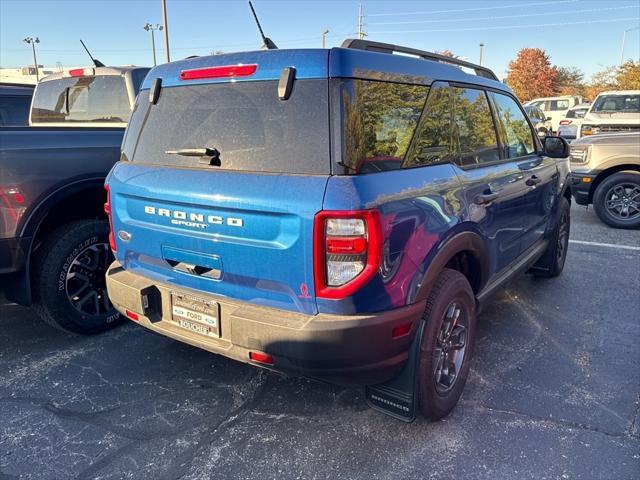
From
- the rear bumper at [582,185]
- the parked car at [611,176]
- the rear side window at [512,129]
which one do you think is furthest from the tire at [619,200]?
the rear side window at [512,129]

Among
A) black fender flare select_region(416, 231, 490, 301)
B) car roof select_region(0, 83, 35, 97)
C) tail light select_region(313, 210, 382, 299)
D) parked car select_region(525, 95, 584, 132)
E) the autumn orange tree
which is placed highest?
the autumn orange tree

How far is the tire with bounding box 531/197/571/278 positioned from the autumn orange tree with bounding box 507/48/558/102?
155ft

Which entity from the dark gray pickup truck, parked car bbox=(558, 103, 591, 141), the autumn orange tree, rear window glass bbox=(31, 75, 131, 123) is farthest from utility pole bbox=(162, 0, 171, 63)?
the autumn orange tree

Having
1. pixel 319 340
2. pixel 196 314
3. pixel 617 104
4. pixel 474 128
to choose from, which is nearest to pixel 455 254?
pixel 474 128

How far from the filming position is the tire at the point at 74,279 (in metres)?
3.55

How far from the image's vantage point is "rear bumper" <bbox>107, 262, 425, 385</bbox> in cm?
215

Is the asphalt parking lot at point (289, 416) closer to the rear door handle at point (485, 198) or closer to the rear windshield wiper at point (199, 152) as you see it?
the rear door handle at point (485, 198)

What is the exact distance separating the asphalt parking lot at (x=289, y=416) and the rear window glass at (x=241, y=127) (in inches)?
57.0

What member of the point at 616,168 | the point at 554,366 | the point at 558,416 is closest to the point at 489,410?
the point at 558,416

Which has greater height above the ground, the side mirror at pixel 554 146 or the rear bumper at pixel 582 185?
the side mirror at pixel 554 146

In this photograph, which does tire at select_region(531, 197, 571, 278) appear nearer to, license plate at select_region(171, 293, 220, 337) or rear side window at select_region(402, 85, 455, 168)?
rear side window at select_region(402, 85, 455, 168)

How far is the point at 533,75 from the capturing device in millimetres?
47719

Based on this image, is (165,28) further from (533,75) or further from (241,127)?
(533,75)

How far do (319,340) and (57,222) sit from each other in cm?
261
